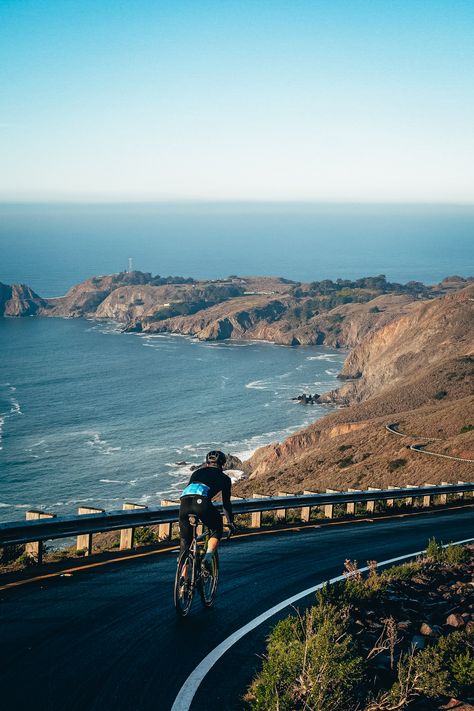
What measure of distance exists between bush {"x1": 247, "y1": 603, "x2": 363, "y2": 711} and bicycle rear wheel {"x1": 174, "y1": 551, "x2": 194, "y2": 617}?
1.78 metres

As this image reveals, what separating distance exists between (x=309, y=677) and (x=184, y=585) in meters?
2.75

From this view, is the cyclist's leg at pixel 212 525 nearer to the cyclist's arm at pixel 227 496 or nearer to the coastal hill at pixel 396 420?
the cyclist's arm at pixel 227 496

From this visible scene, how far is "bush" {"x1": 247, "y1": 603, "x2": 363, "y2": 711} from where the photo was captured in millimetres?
6625

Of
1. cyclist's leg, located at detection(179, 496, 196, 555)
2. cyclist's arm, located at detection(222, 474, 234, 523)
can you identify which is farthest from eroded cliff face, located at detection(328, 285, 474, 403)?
cyclist's leg, located at detection(179, 496, 196, 555)

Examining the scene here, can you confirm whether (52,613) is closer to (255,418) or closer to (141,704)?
(141,704)

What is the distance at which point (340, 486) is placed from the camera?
40.4 meters

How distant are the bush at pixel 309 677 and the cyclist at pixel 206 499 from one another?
1.97m

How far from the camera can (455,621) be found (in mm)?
9703

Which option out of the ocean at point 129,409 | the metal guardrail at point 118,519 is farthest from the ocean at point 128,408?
the metal guardrail at point 118,519

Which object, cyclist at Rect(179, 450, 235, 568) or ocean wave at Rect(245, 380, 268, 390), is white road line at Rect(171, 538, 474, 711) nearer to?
cyclist at Rect(179, 450, 235, 568)

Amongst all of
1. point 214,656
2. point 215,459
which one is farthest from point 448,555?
point 214,656

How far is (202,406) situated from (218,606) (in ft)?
280

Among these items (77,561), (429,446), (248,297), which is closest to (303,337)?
(248,297)

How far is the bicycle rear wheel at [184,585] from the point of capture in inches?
359
